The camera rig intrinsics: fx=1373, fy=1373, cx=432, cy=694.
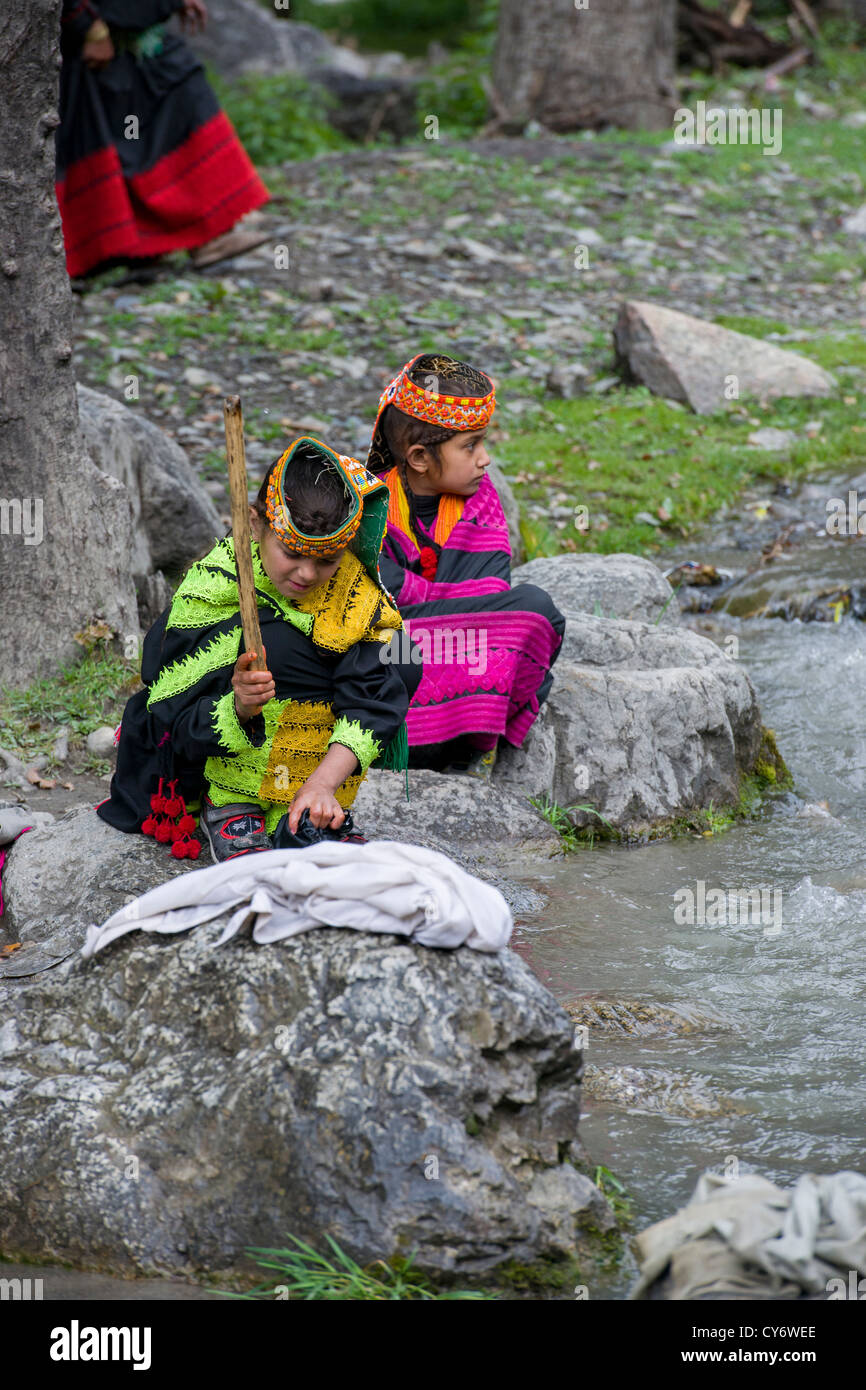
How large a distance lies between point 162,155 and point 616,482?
381 cm

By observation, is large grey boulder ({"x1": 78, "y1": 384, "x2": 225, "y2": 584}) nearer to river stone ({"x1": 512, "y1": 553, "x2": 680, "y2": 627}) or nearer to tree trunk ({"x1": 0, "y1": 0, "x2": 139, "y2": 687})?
tree trunk ({"x1": 0, "y1": 0, "x2": 139, "y2": 687})

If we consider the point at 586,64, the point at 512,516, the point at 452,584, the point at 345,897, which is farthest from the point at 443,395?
the point at 586,64

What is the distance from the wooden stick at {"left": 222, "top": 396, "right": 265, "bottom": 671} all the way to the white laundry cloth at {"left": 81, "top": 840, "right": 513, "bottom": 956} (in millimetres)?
558

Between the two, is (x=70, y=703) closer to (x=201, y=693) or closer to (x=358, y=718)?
(x=201, y=693)

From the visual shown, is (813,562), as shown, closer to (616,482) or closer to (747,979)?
(616,482)

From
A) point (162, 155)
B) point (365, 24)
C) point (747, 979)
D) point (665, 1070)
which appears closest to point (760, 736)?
point (747, 979)

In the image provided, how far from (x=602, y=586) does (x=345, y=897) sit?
3.42 m

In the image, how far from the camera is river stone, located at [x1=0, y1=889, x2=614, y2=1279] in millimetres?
2680

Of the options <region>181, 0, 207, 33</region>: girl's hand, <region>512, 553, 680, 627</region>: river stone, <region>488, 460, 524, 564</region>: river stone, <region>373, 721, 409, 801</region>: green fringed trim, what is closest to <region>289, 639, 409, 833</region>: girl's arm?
<region>373, 721, 409, 801</region>: green fringed trim

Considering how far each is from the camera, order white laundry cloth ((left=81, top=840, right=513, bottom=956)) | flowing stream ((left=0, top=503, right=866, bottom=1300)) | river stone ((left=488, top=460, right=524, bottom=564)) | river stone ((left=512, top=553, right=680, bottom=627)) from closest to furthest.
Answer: white laundry cloth ((left=81, top=840, right=513, bottom=956)) → flowing stream ((left=0, top=503, right=866, bottom=1300)) → river stone ((left=512, top=553, right=680, bottom=627)) → river stone ((left=488, top=460, right=524, bottom=564))

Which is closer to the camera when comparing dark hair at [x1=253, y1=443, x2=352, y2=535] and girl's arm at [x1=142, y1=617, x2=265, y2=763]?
dark hair at [x1=253, y1=443, x2=352, y2=535]

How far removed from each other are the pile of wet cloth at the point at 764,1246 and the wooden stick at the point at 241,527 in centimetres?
161

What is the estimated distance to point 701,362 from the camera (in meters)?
9.04

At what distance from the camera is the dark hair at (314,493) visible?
3.44m
